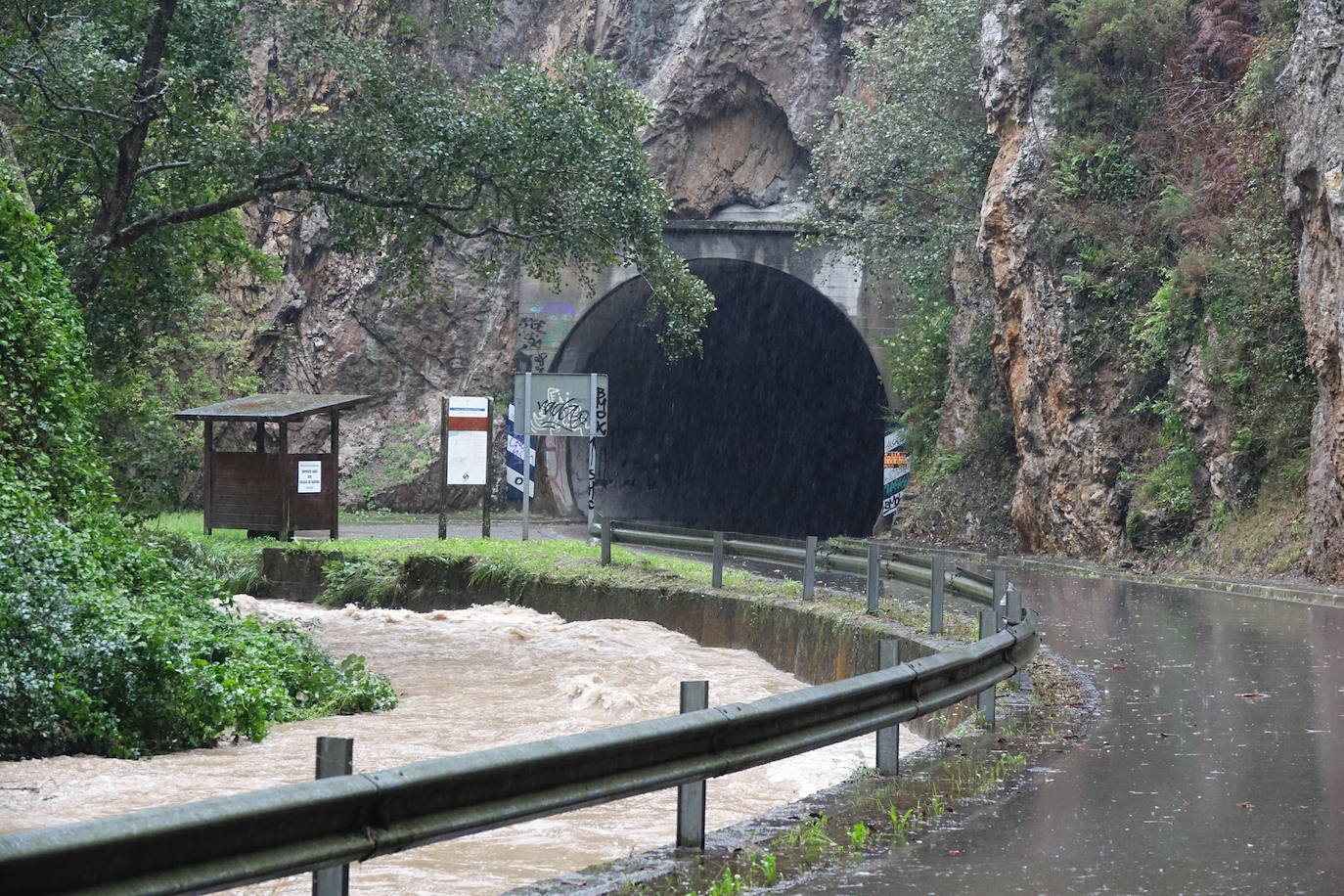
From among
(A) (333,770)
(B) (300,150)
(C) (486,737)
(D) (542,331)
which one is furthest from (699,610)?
(D) (542,331)

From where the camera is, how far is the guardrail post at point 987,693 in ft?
26.3

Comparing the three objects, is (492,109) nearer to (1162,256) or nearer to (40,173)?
(40,173)

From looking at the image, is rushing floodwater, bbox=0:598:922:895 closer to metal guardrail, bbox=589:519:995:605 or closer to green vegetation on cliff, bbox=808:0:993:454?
metal guardrail, bbox=589:519:995:605

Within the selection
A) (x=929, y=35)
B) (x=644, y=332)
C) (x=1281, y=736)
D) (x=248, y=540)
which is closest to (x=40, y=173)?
(x=248, y=540)

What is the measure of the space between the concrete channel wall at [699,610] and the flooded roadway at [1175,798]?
1482 mm

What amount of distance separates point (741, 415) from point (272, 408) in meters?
23.0

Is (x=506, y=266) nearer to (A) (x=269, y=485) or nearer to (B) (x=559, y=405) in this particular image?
(B) (x=559, y=405)

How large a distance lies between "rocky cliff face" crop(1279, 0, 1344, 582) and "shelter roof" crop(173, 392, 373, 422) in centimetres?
1392

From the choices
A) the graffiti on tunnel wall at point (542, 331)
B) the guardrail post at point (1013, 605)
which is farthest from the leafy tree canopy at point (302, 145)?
the graffiti on tunnel wall at point (542, 331)

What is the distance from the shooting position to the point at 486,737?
10.3 meters

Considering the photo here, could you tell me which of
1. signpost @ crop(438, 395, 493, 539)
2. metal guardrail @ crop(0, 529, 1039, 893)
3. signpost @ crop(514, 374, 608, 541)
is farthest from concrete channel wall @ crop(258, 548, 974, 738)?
signpost @ crop(514, 374, 608, 541)

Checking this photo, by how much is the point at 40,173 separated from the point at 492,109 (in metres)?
5.53

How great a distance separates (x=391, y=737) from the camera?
10273 millimetres

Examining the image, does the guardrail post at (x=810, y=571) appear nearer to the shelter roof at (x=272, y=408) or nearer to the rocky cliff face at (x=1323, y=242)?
the rocky cliff face at (x=1323, y=242)
